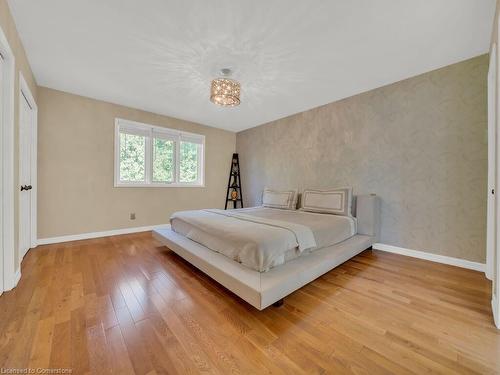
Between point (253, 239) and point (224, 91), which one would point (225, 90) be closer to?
point (224, 91)

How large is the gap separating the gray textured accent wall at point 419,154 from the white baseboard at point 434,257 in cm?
6

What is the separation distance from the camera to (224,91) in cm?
249

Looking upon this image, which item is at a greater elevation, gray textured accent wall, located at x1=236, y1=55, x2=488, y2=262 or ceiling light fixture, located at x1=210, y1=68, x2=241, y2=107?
ceiling light fixture, located at x1=210, y1=68, x2=241, y2=107

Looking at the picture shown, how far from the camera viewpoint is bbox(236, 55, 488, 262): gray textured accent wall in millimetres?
2307

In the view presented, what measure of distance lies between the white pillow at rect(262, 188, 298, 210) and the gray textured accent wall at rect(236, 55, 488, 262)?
44 cm

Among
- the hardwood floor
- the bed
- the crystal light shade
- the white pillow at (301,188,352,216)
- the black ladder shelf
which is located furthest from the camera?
the black ladder shelf

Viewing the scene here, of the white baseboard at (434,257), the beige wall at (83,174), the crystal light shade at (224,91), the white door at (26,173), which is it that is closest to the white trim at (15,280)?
the white door at (26,173)

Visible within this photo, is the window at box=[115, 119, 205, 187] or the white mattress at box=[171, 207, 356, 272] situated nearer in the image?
the white mattress at box=[171, 207, 356, 272]

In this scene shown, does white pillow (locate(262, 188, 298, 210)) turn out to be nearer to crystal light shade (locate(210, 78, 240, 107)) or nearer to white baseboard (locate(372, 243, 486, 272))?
white baseboard (locate(372, 243, 486, 272))

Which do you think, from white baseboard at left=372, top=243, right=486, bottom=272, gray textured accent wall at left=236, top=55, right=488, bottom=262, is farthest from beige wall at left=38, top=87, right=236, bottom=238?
white baseboard at left=372, top=243, right=486, bottom=272

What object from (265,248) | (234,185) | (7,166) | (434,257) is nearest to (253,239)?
(265,248)

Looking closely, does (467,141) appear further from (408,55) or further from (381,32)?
(381,32)

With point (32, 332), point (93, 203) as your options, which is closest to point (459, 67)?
point (32, 332)

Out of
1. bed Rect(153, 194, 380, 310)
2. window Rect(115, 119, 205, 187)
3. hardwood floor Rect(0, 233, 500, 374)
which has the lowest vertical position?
hardwood floor Rect(0, 233, 500, 374)
